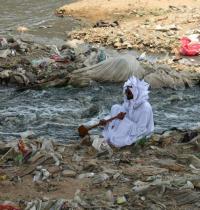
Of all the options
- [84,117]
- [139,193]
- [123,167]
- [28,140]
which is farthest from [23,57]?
[139,193]

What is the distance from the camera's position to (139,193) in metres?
5.53

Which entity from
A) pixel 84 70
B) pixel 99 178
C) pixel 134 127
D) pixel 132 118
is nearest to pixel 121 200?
pixel 99 178

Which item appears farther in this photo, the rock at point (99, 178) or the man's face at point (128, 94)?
the man's face at point (128, 94)

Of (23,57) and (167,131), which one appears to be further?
(23,57)

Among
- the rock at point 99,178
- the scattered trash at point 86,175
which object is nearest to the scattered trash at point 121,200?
the rock at point 99,178

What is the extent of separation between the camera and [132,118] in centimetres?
722

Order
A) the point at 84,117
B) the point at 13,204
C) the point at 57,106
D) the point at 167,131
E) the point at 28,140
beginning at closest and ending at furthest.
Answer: the point at 13,204 → the point at 28,140 → the point at 167,131 → the point at 84,117 → the point at 57,106

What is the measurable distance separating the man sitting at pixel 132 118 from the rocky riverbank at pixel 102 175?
159 mm

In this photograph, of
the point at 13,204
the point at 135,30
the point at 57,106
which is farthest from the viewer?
the point at 135,30

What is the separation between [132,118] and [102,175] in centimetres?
143

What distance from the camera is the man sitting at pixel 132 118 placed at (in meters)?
6.99

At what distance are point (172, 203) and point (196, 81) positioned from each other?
5.97 m

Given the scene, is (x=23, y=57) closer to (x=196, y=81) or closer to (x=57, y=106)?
(x=57, y=106)

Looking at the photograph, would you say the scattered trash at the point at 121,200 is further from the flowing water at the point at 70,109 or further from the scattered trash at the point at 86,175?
the flowing water at the point at 70,109
